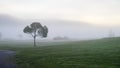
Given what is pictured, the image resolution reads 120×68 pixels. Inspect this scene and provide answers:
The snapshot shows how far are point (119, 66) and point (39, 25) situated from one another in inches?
3319

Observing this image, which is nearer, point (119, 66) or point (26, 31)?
point (119, 66)

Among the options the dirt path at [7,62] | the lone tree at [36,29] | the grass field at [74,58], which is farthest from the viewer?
the lone tree at [36,29]

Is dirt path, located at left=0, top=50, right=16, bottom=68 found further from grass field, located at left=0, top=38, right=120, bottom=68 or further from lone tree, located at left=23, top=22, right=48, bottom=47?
lone tree, located at left=23, top=22, right=48, bottom=47

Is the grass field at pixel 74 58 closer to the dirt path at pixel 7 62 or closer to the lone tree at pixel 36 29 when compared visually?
the dirt path at pixel 7 62

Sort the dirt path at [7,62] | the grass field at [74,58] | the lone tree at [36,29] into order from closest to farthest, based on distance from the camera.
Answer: the dirt path at [7,62] < the grass field at [74,58] < the lone tree at [36,29]

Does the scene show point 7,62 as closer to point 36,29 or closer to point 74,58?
point 74,58

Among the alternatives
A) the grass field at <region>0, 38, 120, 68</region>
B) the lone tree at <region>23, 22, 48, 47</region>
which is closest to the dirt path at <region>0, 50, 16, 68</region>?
the grass field at <region>0, 38, 120, 68</region>

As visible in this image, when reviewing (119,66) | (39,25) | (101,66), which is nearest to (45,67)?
(101,66)

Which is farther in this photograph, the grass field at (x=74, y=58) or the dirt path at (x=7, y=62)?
the grass field at (x=74, y=58)

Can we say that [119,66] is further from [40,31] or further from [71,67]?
[40,31]

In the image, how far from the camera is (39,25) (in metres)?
112

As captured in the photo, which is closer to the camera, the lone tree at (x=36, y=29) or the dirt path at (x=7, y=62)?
the dirt path at (x=7, y=62)

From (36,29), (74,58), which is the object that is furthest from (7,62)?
(36,29)

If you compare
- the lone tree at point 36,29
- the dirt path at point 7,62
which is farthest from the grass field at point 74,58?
the lone tree at point 36,29
